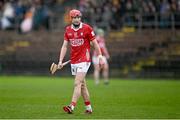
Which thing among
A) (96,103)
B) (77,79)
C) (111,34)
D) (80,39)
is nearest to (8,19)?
(111,34)

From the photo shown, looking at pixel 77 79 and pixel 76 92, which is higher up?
pixel 77 79

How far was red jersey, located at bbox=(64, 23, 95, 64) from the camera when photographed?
55.1 ft

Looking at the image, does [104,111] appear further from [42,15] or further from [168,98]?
[42,15]

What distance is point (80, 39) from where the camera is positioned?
1684cm

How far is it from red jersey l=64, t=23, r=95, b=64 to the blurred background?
20.0m

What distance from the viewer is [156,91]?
84.8ft

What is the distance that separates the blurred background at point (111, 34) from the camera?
37.3 meters

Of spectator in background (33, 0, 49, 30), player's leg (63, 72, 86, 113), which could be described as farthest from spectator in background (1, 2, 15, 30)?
player's leg (63, 72, 86, 113)

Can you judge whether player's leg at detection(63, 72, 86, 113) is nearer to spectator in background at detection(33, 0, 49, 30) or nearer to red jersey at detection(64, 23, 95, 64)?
red jersey at detection(64, 23, 95, 64)

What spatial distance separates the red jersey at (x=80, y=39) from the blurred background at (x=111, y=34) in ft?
65.5

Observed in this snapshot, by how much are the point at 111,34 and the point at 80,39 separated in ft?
72.3

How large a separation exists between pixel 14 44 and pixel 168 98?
2029 centimetres

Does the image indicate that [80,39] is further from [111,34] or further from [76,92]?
[111,34]

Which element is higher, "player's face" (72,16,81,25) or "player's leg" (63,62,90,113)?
"player's face" (72,16,81,25)
